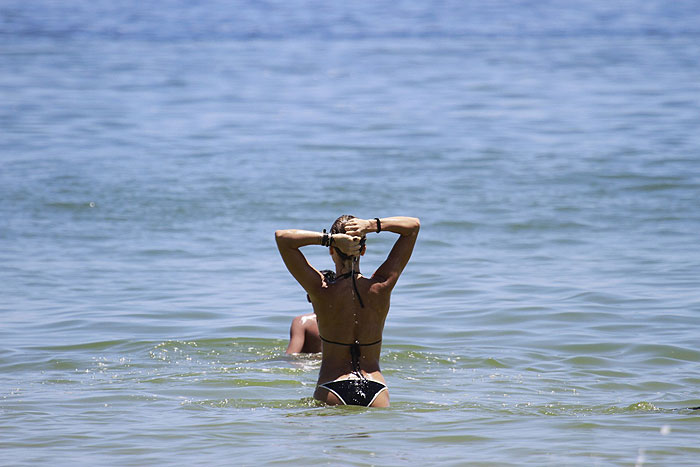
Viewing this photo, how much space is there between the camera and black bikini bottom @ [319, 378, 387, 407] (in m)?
6.38

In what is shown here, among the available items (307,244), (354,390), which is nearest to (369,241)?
(354,390)

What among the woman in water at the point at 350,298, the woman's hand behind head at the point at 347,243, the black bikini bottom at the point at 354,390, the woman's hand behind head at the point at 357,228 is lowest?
the black bikini bottom at the point at 354,390

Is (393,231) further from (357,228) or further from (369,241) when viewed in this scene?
(369,241)

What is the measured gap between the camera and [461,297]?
1105 centimetres

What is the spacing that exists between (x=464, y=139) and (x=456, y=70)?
34.2ft

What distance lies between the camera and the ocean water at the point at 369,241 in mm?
6359

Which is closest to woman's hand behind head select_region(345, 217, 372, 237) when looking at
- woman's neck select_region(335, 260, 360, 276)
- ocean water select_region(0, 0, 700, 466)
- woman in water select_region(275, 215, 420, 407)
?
woman in water select_region(275, 215, 420, 407)

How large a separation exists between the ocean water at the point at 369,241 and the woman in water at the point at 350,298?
0.19m

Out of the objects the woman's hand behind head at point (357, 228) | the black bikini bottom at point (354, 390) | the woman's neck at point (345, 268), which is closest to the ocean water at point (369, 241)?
the black bikini bottom at point (354, 390)

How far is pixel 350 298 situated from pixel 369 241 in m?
8.19

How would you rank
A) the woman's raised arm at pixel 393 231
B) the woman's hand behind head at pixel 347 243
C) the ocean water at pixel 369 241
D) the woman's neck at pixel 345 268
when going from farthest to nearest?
the ocean water at pixel 369 241
the woman's neck at pixel 345 268
the woman's raised arm at pixel 393 231
the woman's hand behind head at pixel 347 243

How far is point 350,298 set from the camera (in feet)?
20.5

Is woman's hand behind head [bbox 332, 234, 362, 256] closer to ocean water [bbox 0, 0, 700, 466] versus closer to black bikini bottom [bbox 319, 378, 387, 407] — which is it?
black bikini bottom [bbox 319, 378, 387, 407]

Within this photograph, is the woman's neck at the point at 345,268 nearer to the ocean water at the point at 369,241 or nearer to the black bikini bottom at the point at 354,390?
the black bikini bottom at the point at 354,390
